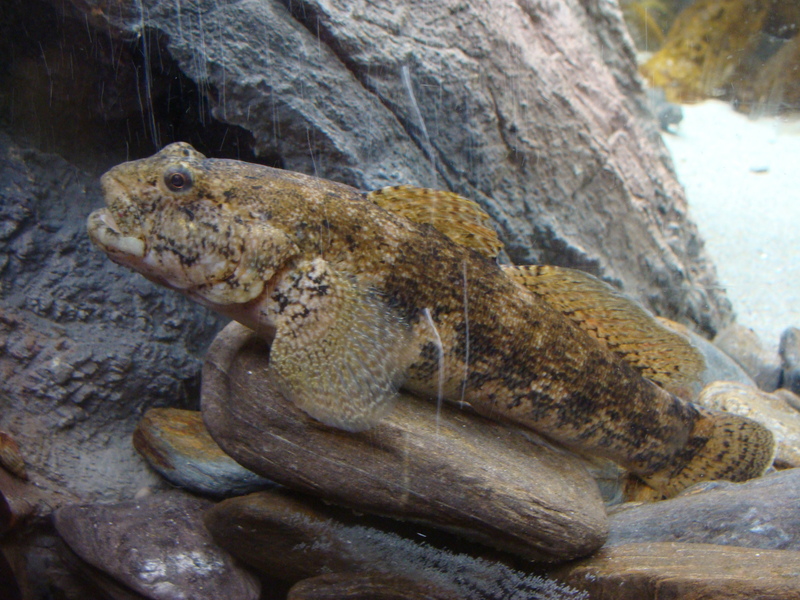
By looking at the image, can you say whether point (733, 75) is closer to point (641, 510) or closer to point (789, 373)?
point (789, 373)

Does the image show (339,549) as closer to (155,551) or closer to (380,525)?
(380,525)

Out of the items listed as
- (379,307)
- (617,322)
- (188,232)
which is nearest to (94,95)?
(188,232)

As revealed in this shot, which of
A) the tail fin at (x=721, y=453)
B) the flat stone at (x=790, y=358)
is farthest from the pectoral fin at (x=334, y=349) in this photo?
the flat stone at (x=790, y=358)

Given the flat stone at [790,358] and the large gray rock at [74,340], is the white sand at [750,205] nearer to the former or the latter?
the flat stone at [790,358]

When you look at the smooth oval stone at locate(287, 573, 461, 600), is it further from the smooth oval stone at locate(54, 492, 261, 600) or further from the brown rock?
the brown rock

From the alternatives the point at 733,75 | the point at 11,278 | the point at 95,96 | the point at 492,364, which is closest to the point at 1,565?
the point at 11,278

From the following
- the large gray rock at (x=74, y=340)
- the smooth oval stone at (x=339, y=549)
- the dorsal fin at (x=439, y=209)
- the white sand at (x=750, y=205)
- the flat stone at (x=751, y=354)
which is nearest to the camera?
the smooth oval stone at (x=339, y=549)
